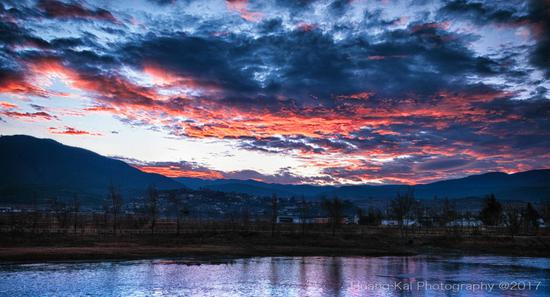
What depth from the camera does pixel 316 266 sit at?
193 ft

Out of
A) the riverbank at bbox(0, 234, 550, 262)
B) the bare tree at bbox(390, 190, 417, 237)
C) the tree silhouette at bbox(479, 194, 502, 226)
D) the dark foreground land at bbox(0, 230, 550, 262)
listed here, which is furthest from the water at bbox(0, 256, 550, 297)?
the tree silhouette at bbox(479, 194, 502, 226)

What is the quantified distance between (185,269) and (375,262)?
1055 inches

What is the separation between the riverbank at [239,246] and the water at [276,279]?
8136mm

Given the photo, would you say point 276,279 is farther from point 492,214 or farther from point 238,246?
point 492,214

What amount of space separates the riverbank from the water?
814 cm

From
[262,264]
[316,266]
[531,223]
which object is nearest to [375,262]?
[316,266]

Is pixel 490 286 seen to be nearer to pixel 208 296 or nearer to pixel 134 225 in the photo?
pixel 208 296

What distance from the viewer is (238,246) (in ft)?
277

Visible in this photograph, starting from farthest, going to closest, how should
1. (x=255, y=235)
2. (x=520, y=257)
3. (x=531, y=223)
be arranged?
1. (x=531, y=223)
2. (x=255, y=235)
3. (x=520, y=257)

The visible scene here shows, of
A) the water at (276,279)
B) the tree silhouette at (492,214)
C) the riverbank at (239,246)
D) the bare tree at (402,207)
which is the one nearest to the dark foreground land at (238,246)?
the riverbank at (239,246)

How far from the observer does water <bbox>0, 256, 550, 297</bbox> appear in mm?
38375

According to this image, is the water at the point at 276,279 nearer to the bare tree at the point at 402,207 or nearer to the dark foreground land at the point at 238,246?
the dark foreground land at the point at 238,246

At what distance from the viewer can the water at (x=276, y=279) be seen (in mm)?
38375

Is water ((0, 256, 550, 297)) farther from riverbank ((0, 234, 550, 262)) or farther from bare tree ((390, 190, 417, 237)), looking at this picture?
bare tree ((390, 190, 417, 237))
